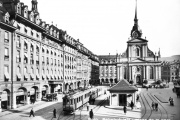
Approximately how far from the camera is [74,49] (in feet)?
234

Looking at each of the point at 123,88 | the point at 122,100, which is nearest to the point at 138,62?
the point at 122,100

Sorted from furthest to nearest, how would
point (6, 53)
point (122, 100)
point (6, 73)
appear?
point (122, 100) < point (6, 53) < point (6, 73)

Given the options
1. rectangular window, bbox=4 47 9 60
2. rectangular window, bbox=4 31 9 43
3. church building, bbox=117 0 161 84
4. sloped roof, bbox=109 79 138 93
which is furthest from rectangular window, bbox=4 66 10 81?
church building, bbox=117 0 161 84

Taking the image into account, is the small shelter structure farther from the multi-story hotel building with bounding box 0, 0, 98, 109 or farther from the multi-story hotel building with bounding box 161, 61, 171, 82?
the multi-story hotel building with bounding box 161, 61, 171, 82

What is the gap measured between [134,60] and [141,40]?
1073 cm

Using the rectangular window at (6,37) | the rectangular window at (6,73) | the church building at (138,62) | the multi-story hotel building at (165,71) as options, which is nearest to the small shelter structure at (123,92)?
the rectangular window at (6,73)

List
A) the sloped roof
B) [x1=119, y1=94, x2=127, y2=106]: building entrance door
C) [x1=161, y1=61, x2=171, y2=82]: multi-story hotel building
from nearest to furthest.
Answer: the sloped roof
[x1=119, y1=94, x2=127, y2=106]: building entrance door
[x1=161, y1=61, x2=171, y2=82]: multi-story hotel building

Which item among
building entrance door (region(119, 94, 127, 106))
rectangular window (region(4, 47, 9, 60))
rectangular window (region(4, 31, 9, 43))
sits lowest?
building entrance door (region(119, 94, 127, 106))

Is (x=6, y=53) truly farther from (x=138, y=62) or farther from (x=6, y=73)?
(x=138, y=62)

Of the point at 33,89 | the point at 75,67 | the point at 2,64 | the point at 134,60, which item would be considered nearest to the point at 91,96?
the point at 33,89

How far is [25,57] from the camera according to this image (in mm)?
38812

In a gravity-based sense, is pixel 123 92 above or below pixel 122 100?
above

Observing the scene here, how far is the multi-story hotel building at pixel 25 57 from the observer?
3250 centimetres

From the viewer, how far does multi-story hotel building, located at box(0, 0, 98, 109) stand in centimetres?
3250
